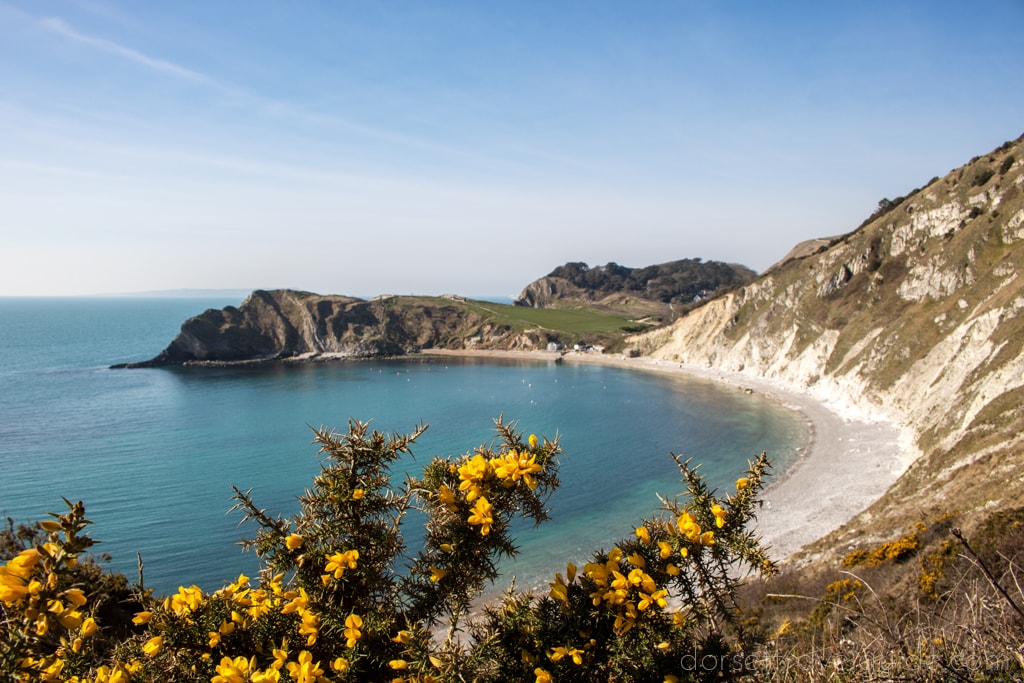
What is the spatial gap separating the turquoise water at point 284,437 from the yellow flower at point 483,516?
1.74 m

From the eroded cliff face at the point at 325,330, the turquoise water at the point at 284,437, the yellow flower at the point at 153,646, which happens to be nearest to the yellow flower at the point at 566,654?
the turquoise water at the point at 284,437

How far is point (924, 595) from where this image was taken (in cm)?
1149

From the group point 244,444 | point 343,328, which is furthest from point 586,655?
point 343,328

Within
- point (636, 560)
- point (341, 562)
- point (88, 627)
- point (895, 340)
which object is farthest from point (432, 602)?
point (895, 340)

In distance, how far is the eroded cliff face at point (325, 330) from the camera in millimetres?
113750

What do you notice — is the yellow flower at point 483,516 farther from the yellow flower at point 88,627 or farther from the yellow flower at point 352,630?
the yellow flower at point 88,627

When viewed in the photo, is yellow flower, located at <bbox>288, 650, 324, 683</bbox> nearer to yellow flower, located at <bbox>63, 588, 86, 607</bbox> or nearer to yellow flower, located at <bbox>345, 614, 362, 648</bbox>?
yellow flower, located at <bbox>345, 614, 362, 648</bbox>

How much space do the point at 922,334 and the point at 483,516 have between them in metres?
56.3

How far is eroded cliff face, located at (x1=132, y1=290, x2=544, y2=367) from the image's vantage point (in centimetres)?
11375

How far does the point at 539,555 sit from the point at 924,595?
1841cm

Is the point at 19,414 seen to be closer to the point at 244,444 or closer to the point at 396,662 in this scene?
the point at 244,444

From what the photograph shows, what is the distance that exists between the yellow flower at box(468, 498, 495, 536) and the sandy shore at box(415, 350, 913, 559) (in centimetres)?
2023

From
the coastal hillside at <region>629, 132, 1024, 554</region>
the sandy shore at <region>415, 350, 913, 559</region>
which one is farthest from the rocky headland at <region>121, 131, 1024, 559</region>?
the sandy shore at <region>415, 350, 913, 559</region>

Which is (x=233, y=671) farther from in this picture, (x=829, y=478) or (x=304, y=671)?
(x=829, y=478)
